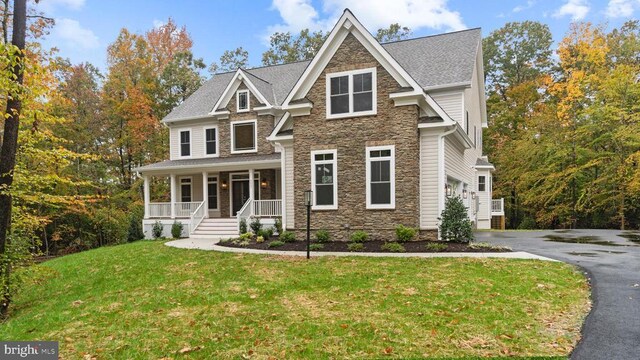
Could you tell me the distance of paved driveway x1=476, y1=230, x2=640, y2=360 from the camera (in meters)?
4.15

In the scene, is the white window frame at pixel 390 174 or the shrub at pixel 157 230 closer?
the white window frame at pixel 390 174

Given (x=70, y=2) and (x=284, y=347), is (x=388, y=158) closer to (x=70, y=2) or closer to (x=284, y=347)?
(x=284, y=347)

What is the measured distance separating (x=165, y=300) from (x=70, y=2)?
1031 centimetres

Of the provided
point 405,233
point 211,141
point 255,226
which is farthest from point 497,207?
point 211,141

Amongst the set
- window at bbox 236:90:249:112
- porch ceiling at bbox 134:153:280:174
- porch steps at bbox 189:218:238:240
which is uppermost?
window at bbox 236:90:249:112

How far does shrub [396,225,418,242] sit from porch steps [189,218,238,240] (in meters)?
8.19

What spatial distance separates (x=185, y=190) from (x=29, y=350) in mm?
16642

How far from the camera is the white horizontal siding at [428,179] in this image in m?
12.1

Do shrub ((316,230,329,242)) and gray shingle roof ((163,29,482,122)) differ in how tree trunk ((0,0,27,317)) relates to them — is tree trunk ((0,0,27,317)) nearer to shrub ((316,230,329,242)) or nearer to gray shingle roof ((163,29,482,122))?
shrub ((316,230,329,242))

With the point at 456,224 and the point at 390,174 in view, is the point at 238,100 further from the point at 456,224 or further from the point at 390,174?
the point at 456,224

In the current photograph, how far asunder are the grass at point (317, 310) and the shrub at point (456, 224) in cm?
254

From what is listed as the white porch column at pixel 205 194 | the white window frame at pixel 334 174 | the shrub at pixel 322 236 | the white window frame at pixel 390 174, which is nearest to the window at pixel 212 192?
the white porch column at pixel 205 194

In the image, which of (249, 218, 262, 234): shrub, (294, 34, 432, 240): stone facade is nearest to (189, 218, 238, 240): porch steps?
(249, 218, 262, 234): shrub

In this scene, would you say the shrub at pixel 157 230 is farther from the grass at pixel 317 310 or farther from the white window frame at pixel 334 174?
the white window frame at pixel 334 174
